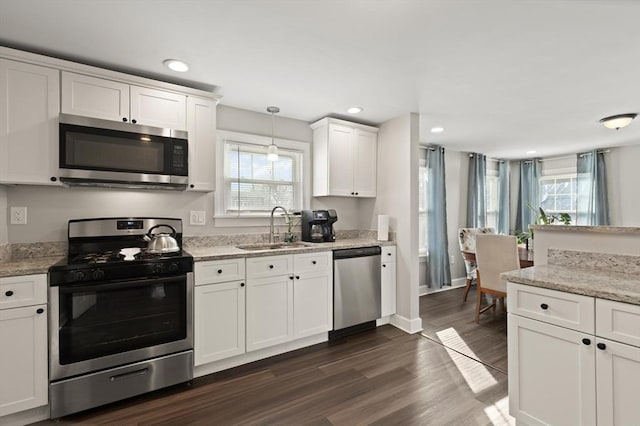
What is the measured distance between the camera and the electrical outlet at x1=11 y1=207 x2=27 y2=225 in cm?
221

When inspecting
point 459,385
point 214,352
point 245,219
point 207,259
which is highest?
point 245,219

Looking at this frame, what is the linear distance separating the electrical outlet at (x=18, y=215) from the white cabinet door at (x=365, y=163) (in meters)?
Answer: 2.96

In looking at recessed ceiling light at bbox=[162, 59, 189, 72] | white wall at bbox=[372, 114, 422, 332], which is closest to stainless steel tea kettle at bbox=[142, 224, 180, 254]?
recessed ceiling light at bbox=[162, 59, 189, 72]

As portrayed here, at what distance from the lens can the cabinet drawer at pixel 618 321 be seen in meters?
1.34

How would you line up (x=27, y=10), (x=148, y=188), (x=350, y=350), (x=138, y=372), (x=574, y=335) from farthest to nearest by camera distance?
(x=350, y=350)
(x=148, y=188)
(x=138, y=372)
(x=27, y=10)
(x=574, y=335)

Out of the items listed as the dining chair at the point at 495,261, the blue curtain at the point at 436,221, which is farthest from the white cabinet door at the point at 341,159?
the blue curtain at the point at 436,221

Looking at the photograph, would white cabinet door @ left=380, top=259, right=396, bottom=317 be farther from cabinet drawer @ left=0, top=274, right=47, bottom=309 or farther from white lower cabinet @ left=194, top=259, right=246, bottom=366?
cabinet drawer @ left=0, top=274, right=47, bottom=309

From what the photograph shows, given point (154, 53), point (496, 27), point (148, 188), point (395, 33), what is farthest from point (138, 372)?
point (496, 27)

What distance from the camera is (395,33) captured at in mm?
1881

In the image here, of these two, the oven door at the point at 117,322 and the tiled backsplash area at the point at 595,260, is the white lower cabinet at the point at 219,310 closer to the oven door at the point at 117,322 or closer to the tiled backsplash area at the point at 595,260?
the oven door at the point at 117,322

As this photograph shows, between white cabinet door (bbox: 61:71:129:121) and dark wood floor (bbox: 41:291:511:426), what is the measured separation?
6.75ft

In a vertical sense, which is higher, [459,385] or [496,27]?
[496,27]

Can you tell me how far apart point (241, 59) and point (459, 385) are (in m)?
2.93

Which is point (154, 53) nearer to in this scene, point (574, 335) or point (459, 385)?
point (574, 335)
